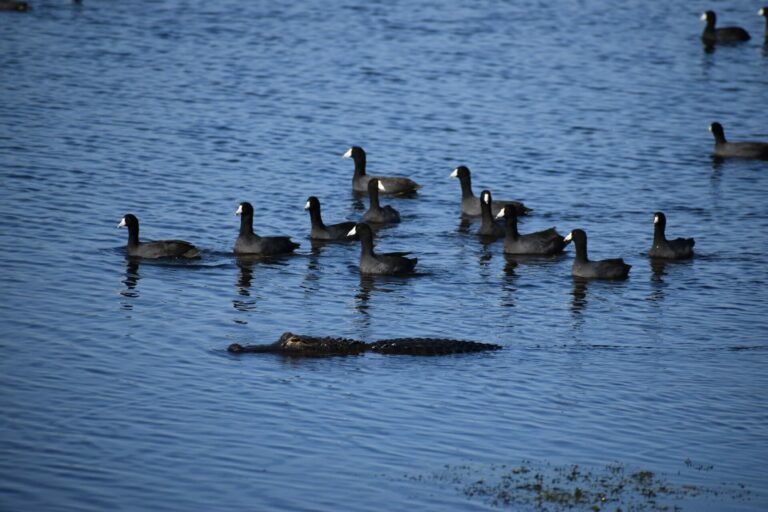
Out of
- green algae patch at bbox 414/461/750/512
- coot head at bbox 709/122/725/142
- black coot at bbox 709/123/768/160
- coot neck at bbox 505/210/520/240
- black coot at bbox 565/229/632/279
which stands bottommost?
green algae patch at bbox 414/461/750/512

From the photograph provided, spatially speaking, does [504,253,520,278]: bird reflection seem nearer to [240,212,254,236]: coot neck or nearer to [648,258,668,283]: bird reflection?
[648,258,668,283]: bird reflection

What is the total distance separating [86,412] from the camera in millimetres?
14617

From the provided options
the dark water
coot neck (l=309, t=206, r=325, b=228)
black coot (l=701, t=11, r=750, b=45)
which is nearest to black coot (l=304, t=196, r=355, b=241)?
coot neck (l=309, t=206, r=325, b=228)

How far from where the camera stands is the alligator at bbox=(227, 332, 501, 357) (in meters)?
16.7

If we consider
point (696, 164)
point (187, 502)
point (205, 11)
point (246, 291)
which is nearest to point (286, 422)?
point (187, 502)

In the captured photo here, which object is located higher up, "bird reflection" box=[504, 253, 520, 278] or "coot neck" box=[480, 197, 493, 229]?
"coot neck" box=[480, 197, 493, 229]

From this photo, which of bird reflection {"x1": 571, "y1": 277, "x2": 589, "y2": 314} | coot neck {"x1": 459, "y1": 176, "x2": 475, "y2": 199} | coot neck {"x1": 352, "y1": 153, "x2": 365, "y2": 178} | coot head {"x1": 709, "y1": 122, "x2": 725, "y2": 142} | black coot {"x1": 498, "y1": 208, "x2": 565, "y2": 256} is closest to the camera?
bird reflection {"x1": 571, "y1": 277, "x2": 589, "y2": 314}

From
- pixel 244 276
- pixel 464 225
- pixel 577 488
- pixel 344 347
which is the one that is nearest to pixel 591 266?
pixel 464 225

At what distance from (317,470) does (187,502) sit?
144 centimetres

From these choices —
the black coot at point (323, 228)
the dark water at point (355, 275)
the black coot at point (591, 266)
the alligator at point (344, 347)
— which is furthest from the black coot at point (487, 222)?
the alligator at point (344, 347)

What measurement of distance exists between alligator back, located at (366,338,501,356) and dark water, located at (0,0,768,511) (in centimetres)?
37

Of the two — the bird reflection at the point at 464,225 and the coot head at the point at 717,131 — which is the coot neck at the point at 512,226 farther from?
the coot head at the point at 717,131

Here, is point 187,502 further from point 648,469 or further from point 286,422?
point 648,469

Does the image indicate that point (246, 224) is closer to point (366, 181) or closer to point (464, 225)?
point (464, 225)
